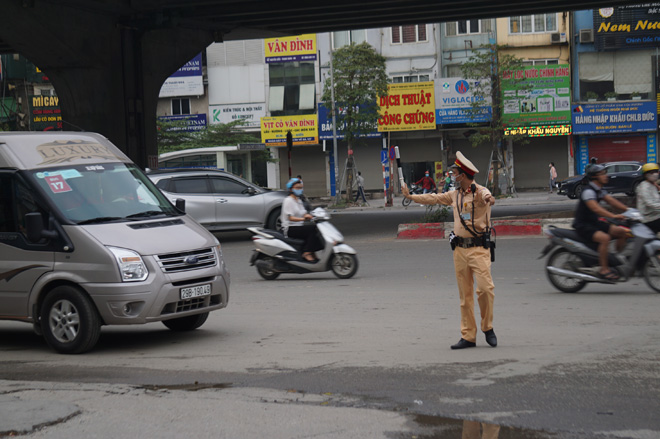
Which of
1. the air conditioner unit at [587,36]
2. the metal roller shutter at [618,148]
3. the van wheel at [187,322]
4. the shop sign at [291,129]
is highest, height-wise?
the air conditioner unit at [587,36]

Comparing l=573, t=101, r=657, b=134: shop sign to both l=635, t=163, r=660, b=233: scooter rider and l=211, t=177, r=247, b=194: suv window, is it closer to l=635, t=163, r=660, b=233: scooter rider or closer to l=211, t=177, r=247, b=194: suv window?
l=211, t=177, r=247, b=194: suv window

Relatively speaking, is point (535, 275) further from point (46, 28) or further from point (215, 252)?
point (46, 28)

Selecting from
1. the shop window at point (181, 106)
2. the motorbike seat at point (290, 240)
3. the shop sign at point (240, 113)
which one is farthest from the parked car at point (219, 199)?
the shop window at point (181, 106)

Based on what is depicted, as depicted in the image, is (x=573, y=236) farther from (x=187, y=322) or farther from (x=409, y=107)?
(x=409, y=107)

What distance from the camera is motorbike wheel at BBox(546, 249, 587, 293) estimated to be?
11070mm

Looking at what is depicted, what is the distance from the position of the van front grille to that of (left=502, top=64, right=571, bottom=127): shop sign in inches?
1472

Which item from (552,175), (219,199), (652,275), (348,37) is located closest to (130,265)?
(652,275)

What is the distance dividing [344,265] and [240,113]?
37.3 m

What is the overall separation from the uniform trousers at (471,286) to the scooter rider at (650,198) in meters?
5.02

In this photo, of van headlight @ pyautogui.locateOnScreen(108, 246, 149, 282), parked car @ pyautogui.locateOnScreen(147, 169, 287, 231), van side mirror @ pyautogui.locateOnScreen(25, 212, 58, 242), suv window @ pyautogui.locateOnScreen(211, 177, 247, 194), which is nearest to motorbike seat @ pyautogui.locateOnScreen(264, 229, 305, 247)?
van headlight @ pyautogui.locateOnScreen(108, 246, 149, 282)

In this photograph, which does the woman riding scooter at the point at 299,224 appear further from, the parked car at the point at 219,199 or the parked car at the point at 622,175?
the parked car at the point at 622,175

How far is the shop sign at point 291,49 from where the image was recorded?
48438mm

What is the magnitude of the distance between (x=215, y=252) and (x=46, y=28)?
16.1m

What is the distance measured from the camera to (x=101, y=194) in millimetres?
8586
